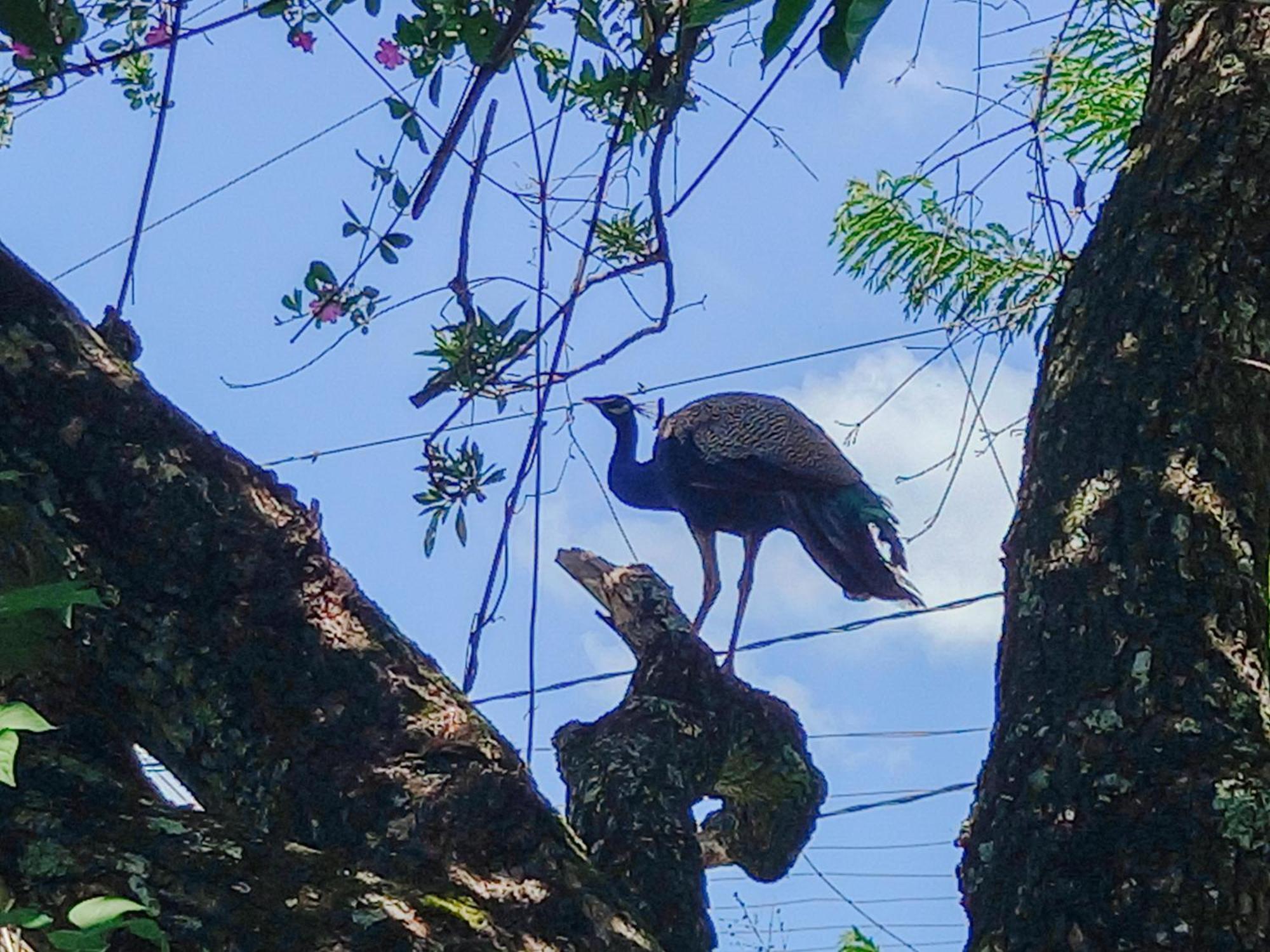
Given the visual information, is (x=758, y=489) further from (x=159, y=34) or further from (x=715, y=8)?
(x=715, y=8)

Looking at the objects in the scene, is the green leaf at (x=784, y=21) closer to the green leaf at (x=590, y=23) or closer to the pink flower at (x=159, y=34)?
the green leaf at (x=590, y=23)

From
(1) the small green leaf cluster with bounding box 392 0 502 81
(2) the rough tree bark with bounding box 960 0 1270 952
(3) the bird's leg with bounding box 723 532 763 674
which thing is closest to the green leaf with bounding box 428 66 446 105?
(1) the small green leaf cluster with bounding box 392 0 502 81

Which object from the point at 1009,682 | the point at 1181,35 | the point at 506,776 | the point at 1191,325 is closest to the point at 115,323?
the point at 506,776

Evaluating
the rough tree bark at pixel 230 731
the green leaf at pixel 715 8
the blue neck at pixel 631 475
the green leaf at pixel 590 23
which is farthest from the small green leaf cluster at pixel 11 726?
the blue neck at pixel 631 475

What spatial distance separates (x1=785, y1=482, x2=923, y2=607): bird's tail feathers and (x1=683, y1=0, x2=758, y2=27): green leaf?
14.9ft

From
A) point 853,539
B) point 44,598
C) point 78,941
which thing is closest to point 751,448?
point 853,539

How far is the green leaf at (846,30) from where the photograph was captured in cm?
76

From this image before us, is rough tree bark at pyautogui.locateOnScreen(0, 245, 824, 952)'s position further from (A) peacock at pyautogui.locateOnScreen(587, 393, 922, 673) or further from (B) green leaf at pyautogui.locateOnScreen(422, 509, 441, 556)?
(A) peacock at pyautogui.locateOnScreen(587, 393, 922, 673)

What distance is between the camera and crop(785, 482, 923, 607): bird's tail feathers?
5348mm

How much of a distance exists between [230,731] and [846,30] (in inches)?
33.7

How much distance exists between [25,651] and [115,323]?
67 cm

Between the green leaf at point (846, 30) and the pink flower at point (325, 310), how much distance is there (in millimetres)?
1528

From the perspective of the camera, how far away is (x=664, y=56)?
6.77ft

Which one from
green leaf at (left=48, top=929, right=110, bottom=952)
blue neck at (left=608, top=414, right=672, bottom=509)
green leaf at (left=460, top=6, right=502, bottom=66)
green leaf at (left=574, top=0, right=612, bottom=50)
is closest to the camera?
green leaf at (left=48, top=929, right=110, bottom=952)
